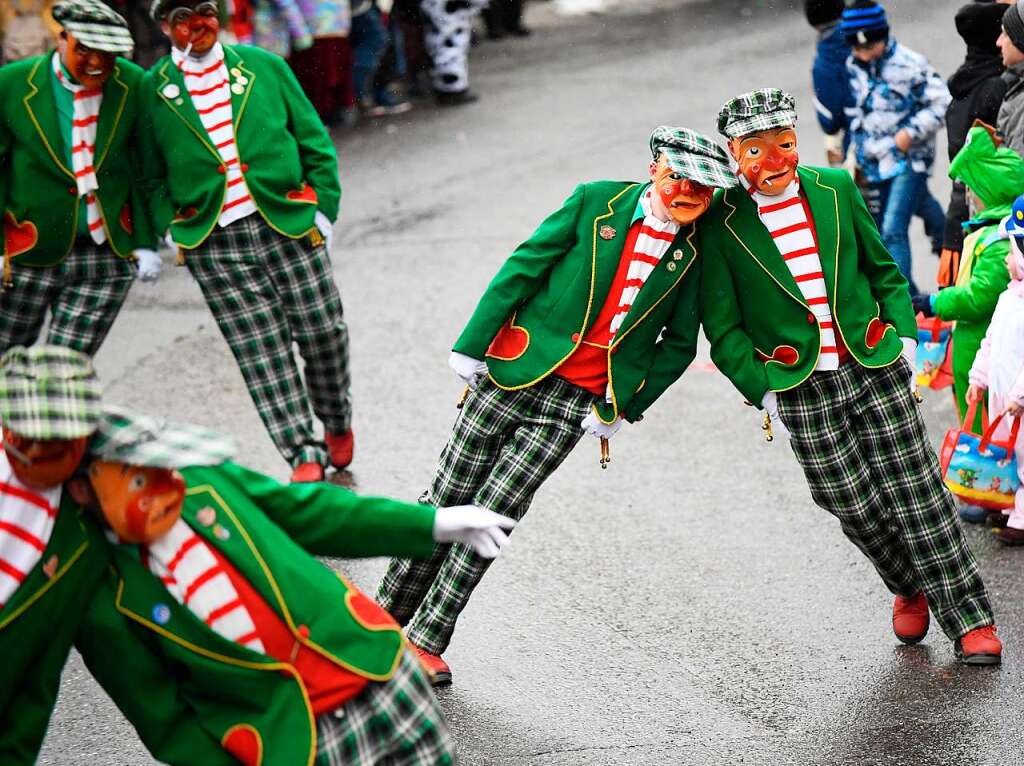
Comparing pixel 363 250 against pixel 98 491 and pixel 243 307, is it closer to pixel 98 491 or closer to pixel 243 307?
pixel 243 307

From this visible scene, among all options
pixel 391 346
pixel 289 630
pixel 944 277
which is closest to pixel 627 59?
pixel 391 346

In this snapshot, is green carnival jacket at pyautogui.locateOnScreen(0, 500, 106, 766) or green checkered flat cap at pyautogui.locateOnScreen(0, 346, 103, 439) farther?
green carnival jacket at pyautogui.locateOnScreen(0, 500, 106, 766)

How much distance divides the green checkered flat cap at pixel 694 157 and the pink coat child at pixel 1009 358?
1473mm

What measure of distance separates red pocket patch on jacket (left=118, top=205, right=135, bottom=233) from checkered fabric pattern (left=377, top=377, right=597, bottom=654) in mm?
2146

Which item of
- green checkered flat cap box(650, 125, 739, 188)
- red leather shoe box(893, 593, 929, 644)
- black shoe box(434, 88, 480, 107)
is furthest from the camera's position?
A: black shoe box(434, 88, 480, 107)

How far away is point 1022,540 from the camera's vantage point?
6320 millimetres

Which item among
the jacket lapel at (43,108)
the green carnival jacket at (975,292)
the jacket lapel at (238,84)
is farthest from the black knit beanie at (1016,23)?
the jacket lapel at (43,108)

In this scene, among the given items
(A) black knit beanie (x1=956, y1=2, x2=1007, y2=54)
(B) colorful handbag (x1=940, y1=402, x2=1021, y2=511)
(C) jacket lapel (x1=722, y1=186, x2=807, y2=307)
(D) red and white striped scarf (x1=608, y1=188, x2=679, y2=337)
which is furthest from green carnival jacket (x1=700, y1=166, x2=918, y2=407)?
(A) black knit beanie (x1=956, y1=2, x2=1007, y2=54)

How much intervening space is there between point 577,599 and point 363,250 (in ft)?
15.5

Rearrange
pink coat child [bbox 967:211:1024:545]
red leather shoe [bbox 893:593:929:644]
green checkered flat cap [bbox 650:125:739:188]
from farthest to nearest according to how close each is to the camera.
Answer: pink coat child [bbox 967:211:1024:545], red leather shoe [bbox 893:593:929:644], green checkered flat cap [bbox 650:125:739:188]

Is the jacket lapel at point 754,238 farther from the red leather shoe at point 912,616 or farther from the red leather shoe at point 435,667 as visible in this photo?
the red leather shoe at point 435,667

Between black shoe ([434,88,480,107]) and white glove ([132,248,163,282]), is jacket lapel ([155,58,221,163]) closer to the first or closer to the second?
white glove ([132,248,163,282])

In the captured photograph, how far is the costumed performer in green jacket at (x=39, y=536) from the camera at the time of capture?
329 centimetres

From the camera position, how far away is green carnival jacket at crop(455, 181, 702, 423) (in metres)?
5.11
